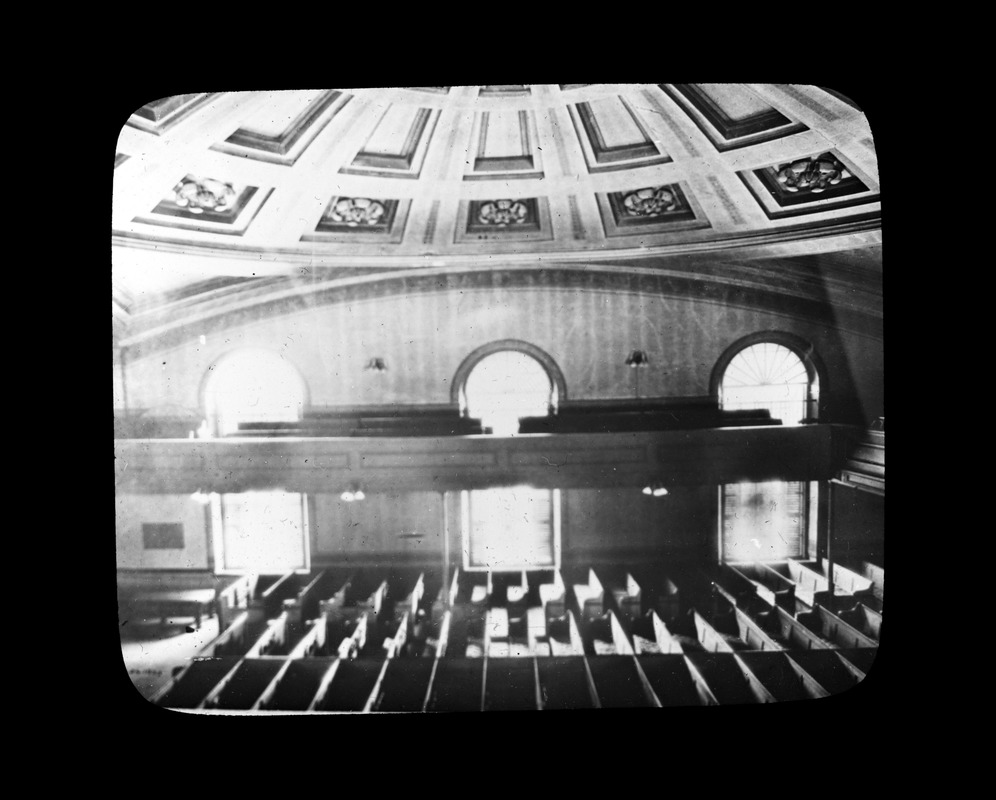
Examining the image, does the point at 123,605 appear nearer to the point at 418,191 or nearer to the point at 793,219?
the point at 418,191

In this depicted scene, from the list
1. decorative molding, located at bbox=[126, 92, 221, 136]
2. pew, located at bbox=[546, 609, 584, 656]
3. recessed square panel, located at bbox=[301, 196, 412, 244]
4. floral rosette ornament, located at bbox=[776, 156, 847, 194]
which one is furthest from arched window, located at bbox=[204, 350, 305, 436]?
floral rosette ornament, located at bbox=[776, 156, 847, 194]

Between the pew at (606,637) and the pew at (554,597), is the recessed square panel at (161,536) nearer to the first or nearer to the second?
the pew at (554,597)

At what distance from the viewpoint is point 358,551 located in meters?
3.56

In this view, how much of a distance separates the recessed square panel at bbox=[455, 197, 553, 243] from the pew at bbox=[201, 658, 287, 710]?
8.93ft

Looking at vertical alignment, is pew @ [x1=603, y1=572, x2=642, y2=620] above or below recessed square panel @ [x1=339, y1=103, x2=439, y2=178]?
below

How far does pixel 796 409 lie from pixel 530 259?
2.10 metres

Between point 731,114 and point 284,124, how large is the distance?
2262 mm

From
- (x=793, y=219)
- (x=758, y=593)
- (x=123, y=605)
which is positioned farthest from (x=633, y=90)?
(x=123, y=605)

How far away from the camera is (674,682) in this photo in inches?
109

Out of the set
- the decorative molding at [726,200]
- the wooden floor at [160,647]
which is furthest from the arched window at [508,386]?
the wooden floor at [160,647]

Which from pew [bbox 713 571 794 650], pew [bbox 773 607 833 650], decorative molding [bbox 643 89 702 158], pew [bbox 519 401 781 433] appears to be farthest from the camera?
pew [bbox 519 401 781 433]

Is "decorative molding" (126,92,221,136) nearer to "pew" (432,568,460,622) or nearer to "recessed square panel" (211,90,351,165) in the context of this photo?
"recessed square panel" (211,90,351,165)

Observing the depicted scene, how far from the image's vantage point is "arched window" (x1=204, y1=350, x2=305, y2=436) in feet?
10.7

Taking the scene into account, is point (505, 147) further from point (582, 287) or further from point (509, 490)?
point (509, 490)
